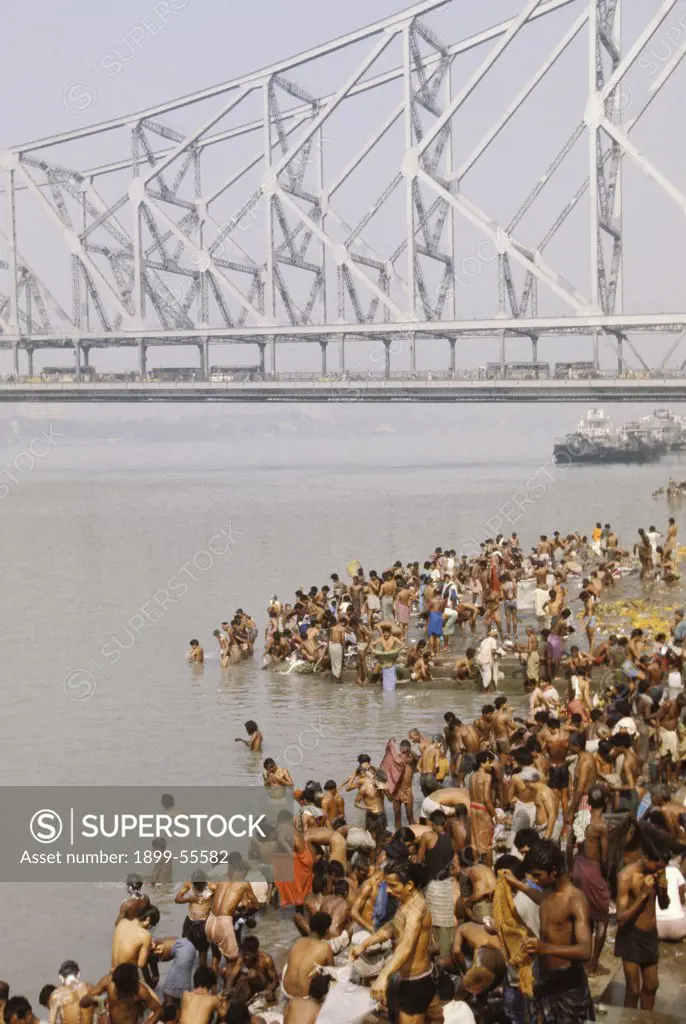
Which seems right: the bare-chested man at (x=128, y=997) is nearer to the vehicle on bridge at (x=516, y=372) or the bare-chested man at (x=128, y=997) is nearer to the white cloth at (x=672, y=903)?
the white cloth at (x=672, y=903)

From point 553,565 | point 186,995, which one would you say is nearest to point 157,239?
point 553,565

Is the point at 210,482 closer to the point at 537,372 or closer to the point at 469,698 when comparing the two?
the point at 537,372

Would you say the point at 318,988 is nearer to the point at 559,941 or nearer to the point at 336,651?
the point at 559,941

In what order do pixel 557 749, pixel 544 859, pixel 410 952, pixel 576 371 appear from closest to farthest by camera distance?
1. pixel 544 859
2. pixel 410 952
3. pixel 557 749
4. pixel 576 371

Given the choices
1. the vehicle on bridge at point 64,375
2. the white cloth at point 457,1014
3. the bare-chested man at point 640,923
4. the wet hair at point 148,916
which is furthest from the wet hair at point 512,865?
the vehicle on bridge at point 64,375

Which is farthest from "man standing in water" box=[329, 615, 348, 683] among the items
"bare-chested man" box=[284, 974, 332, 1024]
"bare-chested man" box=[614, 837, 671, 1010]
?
"bare-chested man" box=[614, 837, 671, 1010]

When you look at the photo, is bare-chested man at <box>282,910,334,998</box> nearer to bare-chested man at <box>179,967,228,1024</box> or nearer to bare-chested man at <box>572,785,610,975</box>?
bare-chested man at <box>179,967,228,1024</box>

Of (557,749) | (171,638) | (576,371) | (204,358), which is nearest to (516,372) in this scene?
(576,371)
